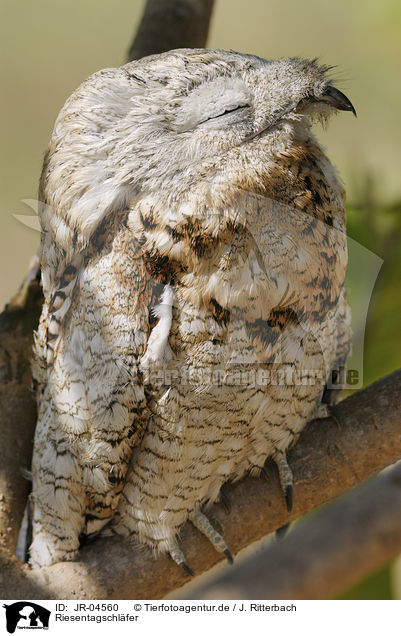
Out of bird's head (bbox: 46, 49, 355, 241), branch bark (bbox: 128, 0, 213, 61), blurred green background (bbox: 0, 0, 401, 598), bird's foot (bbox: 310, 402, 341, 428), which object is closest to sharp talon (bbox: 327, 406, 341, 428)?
bird's foot (bbox: 310, 402, 341, 428)

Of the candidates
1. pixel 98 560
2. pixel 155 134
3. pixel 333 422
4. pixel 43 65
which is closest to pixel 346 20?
pixel 155 134

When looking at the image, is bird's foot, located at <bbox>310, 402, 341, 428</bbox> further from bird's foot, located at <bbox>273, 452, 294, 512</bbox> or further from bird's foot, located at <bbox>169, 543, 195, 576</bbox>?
bird's foot, located at <bbox>169, 543, 195, 576</bbox>

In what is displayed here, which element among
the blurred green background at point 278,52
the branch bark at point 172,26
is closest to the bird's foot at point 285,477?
the blurred green background at point 278,52

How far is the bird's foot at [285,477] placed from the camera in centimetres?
132

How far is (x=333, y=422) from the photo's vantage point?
134cm

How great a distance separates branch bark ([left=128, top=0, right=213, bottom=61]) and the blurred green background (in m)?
0.29

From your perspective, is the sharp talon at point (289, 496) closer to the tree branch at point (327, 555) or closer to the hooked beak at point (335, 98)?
the tree branch at point (327, 555)

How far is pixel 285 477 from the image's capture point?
132cm

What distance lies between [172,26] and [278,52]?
0.73 m
